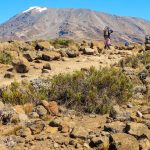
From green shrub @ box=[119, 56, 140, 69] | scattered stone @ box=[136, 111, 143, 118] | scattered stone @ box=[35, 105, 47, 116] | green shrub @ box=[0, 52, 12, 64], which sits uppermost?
green shrub @ box=[0, 52, 12, 64]

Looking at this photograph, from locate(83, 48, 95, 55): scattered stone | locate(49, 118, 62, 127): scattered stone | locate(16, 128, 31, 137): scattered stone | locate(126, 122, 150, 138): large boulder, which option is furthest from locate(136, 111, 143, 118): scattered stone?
locate(83, 48, 95, 55): scattered stone

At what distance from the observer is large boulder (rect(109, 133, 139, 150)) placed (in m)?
6.71

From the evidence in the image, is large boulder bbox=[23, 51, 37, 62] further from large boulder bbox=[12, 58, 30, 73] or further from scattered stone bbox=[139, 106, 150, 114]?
scattered stone bbox=[139, 106, 150, 114]

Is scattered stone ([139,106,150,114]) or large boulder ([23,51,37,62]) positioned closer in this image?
scattered stone ([139,106,150,114])

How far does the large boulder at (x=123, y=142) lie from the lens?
264 inches

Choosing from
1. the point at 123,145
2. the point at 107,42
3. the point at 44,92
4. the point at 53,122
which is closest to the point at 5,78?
the point at 44,92

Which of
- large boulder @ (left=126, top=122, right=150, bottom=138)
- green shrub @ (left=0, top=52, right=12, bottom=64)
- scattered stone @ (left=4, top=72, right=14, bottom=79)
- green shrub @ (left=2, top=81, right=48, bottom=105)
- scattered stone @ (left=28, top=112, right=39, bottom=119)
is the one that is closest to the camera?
large boulder @ (left=126, top=122, right=150, bottom=138)

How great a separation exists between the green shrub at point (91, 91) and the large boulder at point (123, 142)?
2.37 metres

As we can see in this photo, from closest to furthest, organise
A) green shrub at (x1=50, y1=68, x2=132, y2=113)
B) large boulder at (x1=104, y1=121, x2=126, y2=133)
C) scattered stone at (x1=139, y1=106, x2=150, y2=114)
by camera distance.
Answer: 1. large boulder at (x1=104, y1=121, x2=126, y2=133)
2. scattered stone at (x1=139, y1=106, x2=150, y2=114)
3. green shrub at (x1=50, y1=68, x2=132, y2=113)

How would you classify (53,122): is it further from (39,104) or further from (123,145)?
(123,145)

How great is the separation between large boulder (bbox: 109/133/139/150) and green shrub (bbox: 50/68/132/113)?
2.37 metres

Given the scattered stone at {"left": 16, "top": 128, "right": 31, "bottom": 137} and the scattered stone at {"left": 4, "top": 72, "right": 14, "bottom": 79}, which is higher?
the scattered stone at {"left": 4, "top": 72, "right": 14, "bottom": 79}

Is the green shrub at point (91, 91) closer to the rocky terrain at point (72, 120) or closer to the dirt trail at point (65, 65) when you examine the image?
the rocky terrain at point (72, 120)

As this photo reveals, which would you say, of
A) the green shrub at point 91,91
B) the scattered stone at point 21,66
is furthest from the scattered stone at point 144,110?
the scattered stone at point 21,66
